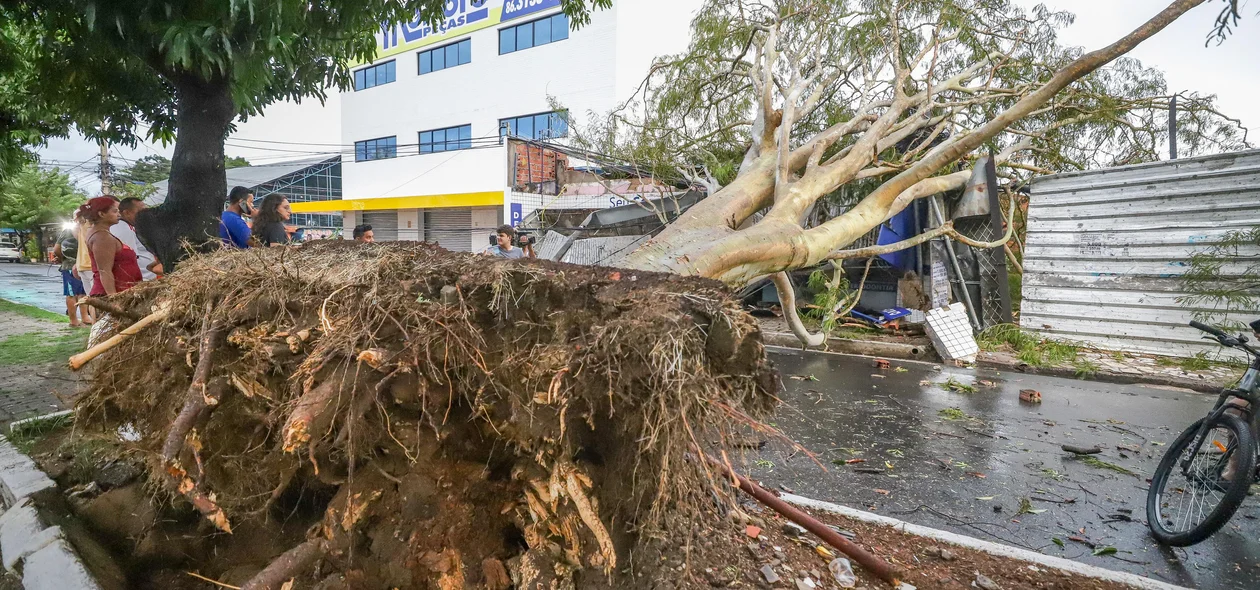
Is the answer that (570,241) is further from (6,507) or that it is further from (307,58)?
(6,507)

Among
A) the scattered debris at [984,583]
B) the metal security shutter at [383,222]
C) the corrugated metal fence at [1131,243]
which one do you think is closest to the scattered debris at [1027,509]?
the scattered debris at [984,583]

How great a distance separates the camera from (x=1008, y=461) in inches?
179

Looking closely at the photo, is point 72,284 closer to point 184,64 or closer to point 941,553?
point 184,64

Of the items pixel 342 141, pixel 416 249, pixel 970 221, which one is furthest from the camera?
pixel 342 141

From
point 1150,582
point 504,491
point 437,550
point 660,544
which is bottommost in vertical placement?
point 1150,582

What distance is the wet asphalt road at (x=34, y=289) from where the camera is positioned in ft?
41.4

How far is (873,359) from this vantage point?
27.1 feet

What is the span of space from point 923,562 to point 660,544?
1.34 metres

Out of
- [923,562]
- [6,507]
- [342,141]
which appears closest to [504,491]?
[923,562]

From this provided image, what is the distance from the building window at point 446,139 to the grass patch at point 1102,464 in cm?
2063

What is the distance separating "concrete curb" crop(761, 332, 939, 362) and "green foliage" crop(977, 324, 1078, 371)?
36.1 inches

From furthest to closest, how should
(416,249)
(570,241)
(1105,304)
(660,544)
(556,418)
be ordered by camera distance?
(570,241) < (1105,304) < (660,544) < (416,249) < (556,418)

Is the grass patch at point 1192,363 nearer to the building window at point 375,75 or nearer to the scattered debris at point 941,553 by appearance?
the scattered debris at point 941,553

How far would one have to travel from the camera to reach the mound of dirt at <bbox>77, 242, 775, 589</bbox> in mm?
1766
